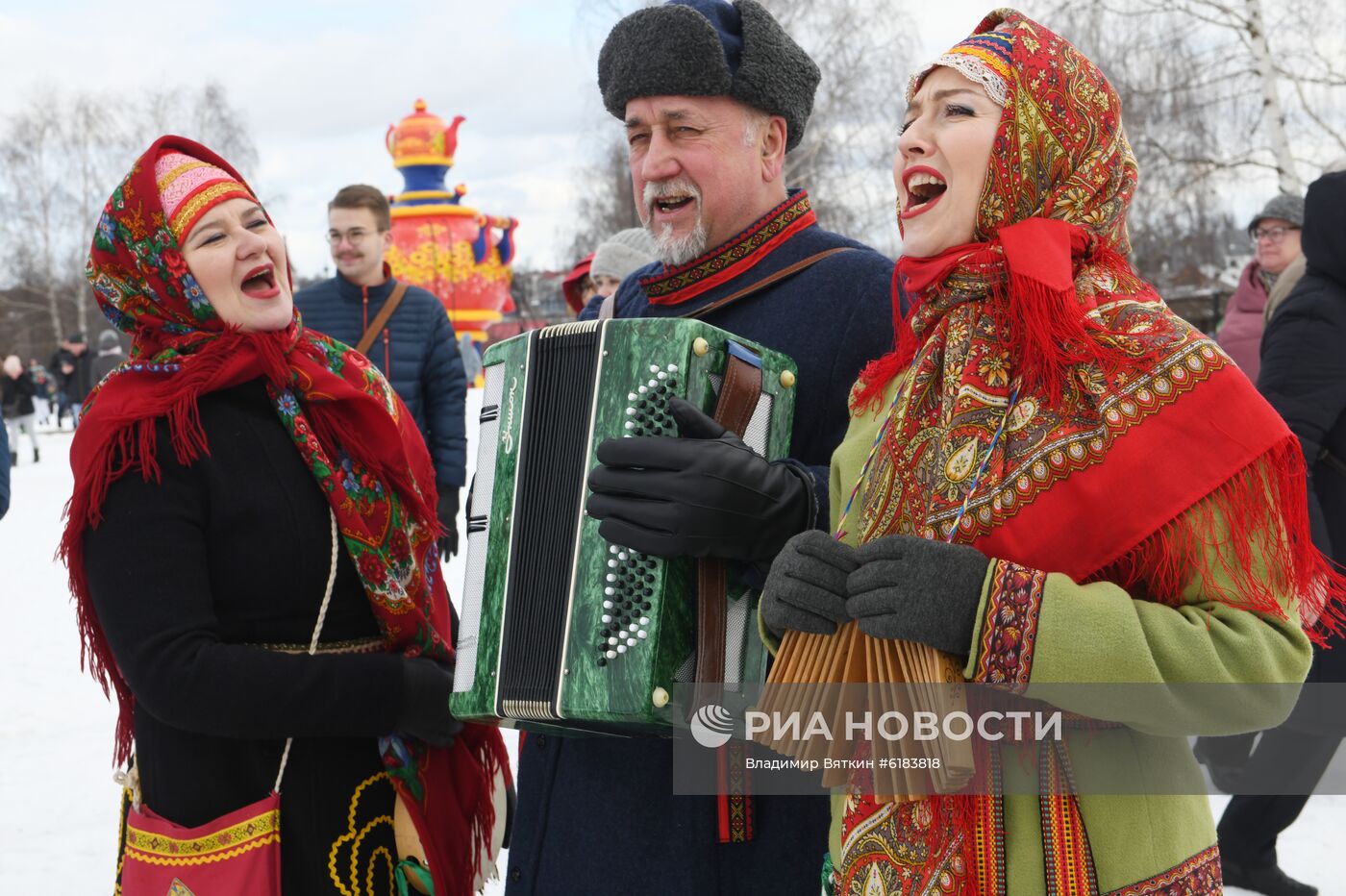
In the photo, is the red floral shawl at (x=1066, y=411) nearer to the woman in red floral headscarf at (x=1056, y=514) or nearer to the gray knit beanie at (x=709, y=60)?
the woman in red floral headscarf at (x=1056, y=514)

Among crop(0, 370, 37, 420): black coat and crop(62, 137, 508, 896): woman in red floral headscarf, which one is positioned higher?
crop(62, 137, 508, 896): woman in red floral headscarf

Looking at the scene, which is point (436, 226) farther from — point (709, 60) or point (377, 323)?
point (709, 60)

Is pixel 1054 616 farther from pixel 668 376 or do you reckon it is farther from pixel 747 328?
pixel 747 328

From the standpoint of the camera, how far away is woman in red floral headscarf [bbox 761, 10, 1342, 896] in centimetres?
151

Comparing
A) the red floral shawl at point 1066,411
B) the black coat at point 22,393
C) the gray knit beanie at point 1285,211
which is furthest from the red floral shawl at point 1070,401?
the black coat at point 22,393

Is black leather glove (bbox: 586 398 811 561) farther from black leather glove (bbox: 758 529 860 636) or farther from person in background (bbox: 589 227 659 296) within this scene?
person in background (bbox: 589 227 659 296)

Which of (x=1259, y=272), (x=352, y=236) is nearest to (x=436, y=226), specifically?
(x=352, y=236)

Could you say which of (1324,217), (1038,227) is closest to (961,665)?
(1038,227)

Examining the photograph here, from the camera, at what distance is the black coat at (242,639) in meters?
2.06

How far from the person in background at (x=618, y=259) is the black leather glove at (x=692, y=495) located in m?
3.71

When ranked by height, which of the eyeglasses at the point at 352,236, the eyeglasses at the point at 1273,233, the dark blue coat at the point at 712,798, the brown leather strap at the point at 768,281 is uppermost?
the eyeglasses at the point at 1273,233

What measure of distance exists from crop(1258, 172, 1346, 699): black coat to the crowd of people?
1.44 m

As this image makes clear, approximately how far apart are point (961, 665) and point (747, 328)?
0.86 m

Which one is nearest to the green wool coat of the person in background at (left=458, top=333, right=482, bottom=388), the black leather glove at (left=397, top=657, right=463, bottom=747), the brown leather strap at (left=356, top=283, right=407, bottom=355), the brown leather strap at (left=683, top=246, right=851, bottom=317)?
the brown leather strap at (left=683, top=246, right=851, bottom=317)
